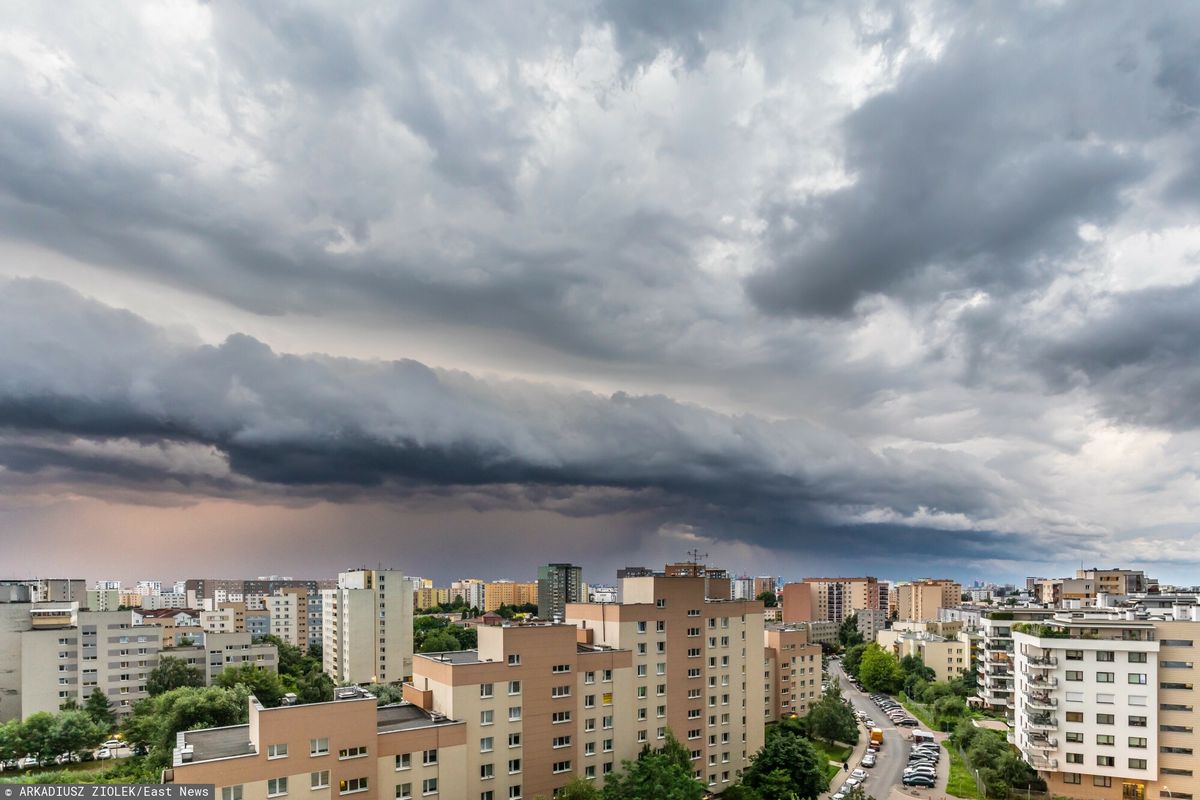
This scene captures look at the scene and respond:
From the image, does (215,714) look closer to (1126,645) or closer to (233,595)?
(1126,645)

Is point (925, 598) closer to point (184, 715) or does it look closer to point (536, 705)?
point (536, 705)

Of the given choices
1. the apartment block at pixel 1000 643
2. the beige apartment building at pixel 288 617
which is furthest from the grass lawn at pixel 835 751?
the beige apartment building at pixel 288 617

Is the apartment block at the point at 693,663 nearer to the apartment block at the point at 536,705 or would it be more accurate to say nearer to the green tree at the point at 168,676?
the apartment block at the point at 536,705

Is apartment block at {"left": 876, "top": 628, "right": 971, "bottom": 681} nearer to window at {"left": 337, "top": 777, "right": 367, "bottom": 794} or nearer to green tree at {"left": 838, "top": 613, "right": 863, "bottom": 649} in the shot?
green tree at {"left": 838, "top": 613, "right": 863, "bottom": 649}

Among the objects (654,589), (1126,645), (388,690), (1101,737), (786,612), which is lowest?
(786,612)

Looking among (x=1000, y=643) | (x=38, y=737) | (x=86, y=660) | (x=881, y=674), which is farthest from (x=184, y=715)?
(x=881, y=674)

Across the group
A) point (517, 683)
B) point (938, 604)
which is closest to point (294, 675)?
point (517, 683)

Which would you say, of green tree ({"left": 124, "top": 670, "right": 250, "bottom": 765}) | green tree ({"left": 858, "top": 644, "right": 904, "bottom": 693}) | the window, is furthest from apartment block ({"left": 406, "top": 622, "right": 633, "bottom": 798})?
green tree ({"left": 858, "top": 644, "right": 904, "bottom": 693})
